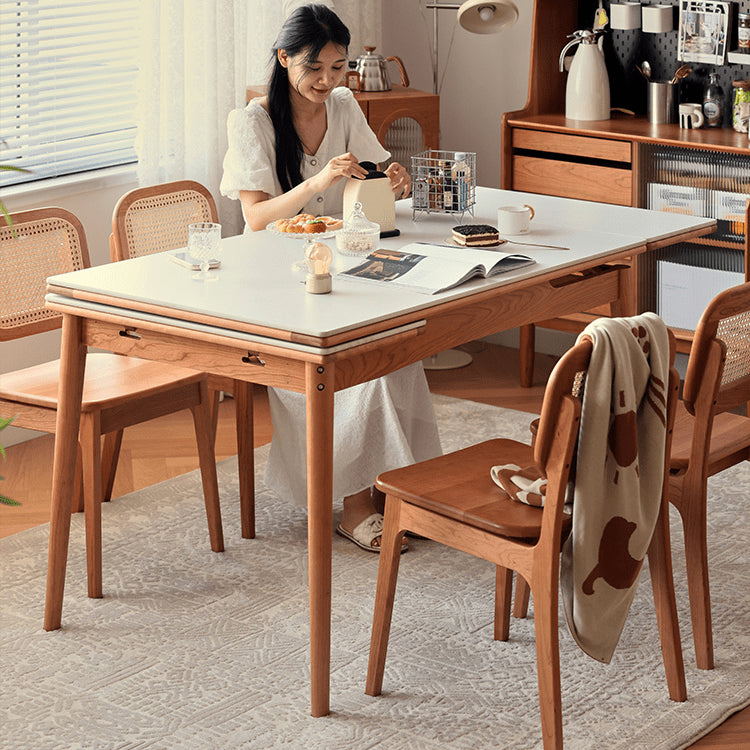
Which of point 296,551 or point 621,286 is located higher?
point 621,286

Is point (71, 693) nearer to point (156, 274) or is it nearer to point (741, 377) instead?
point (156, 274)

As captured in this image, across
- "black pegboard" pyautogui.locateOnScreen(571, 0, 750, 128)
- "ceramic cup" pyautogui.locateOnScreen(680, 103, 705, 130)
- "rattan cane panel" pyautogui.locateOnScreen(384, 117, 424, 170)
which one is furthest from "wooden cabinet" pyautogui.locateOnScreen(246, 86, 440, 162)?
"ceramic cup" pyautogui.locateOnScreen(680, 103, 705, 130)

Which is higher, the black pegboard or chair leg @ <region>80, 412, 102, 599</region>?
the black pegboard

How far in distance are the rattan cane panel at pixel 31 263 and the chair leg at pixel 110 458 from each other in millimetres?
372

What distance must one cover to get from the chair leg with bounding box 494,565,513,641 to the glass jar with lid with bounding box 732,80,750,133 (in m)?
2.12

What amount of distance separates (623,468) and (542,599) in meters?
0.26

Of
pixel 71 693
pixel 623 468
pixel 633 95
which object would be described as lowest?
pixel 71 693

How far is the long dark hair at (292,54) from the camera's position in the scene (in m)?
3.18

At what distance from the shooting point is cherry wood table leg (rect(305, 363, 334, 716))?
226 centimetres

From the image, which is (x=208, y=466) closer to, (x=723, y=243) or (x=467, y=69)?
(x=723, y=243)

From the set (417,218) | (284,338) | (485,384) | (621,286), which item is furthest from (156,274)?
(485,384)

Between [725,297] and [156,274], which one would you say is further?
Answer: [156,274]

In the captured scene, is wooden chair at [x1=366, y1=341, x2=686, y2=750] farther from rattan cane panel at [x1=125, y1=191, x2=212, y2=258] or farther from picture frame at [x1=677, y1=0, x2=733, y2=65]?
picture frame at [x1=677, y1=0, x2=733, y2=65]

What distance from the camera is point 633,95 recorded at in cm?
459
